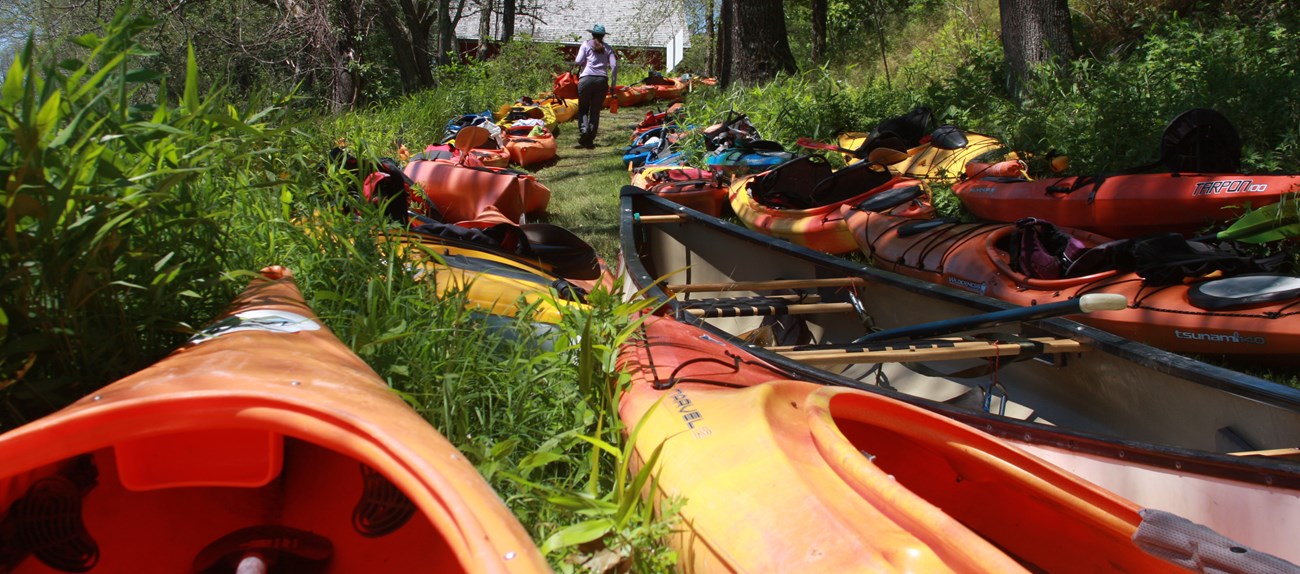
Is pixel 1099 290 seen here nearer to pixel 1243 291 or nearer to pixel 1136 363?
pixel 1243 291

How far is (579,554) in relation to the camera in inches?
88.8

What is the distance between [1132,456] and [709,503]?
1297 millimetres

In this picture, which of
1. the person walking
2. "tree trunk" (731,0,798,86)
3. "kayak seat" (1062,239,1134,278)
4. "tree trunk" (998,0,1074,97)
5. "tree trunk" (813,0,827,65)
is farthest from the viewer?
"tree trunk" (813,0,827,65)

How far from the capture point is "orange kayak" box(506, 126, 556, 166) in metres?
9.95

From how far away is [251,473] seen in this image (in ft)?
5.59

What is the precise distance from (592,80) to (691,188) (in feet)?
15.7

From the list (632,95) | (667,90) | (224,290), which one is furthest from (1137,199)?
(667,90)

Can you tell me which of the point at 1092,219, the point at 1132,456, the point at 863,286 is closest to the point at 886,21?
the point at 1092,219

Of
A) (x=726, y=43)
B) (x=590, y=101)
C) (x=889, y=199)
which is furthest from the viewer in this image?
(x=726, y=43)

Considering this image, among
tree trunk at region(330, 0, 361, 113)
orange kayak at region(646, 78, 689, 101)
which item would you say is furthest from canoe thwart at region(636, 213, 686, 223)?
orange kayak at region(646, 78, 689, 101)

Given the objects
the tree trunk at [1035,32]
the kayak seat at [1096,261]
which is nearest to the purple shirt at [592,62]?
the tree trunk at [1035,32]

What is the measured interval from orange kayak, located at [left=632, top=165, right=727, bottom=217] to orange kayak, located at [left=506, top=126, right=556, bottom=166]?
2720 mm

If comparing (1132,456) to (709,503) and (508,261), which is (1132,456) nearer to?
(709,503)

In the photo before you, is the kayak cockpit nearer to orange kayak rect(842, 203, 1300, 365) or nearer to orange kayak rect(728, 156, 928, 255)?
orange kayak rect(842, 203, 1300, 365)
